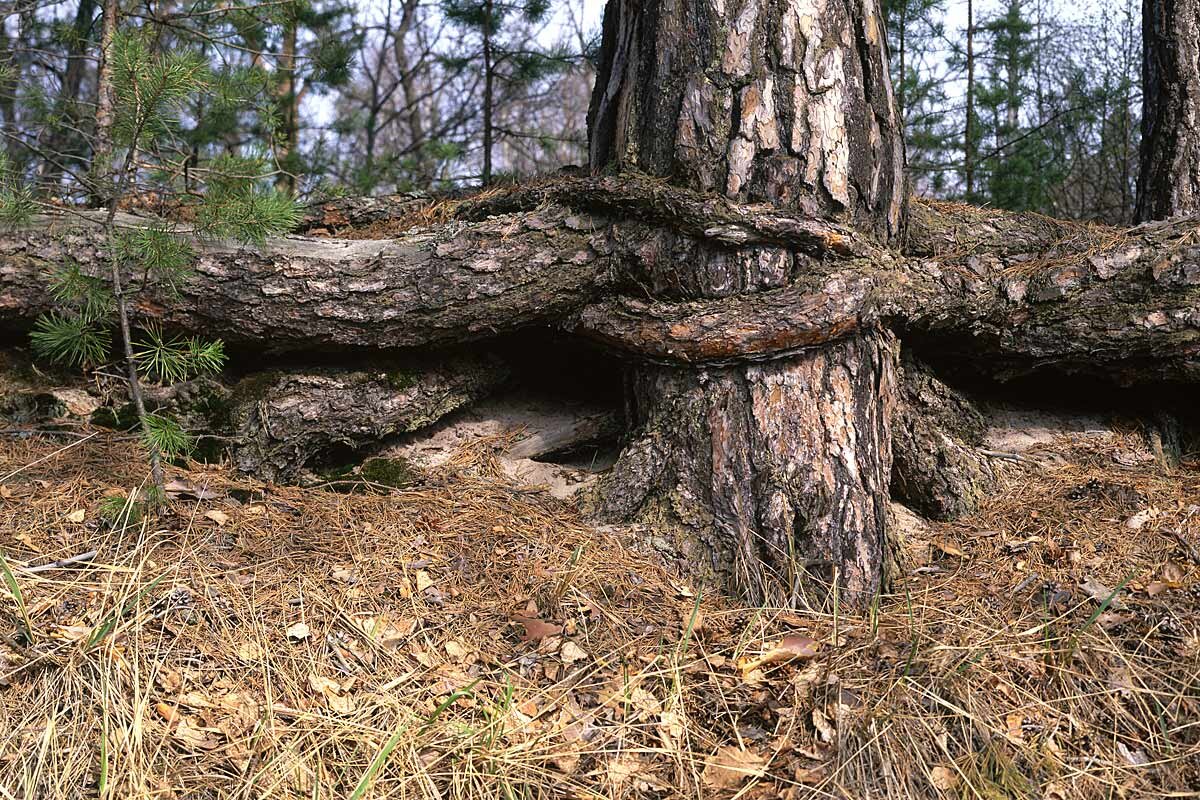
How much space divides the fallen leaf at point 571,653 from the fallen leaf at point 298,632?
66 centimetres

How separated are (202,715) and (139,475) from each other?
3.63 feet

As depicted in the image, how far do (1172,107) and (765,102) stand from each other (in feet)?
7.13

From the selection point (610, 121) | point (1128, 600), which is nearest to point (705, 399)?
point (610, 121)

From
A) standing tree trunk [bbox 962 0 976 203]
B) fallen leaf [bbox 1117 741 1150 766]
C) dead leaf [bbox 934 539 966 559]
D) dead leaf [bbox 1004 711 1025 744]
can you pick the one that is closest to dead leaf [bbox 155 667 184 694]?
dead leaf [bbox 1004 711 1025 744]

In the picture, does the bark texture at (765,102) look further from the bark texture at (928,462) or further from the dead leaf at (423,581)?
the dead leaf at (423,581)

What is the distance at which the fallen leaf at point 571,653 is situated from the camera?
2176 millimetres

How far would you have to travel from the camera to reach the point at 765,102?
265 centimetres

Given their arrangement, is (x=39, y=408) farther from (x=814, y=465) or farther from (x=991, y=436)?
(x=991, y=436)

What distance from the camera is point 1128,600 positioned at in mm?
2240

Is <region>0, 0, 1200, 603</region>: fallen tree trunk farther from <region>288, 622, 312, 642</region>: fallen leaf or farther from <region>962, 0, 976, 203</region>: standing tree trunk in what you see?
<region>962, 0, 976, 203</region>: standing tree trunk

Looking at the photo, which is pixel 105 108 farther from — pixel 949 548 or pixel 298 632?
pixel 949 548

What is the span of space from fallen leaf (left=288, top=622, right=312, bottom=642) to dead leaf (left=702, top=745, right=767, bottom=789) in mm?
1057

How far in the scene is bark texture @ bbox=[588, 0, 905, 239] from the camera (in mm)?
2654

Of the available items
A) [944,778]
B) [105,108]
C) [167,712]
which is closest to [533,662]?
[167,712]
